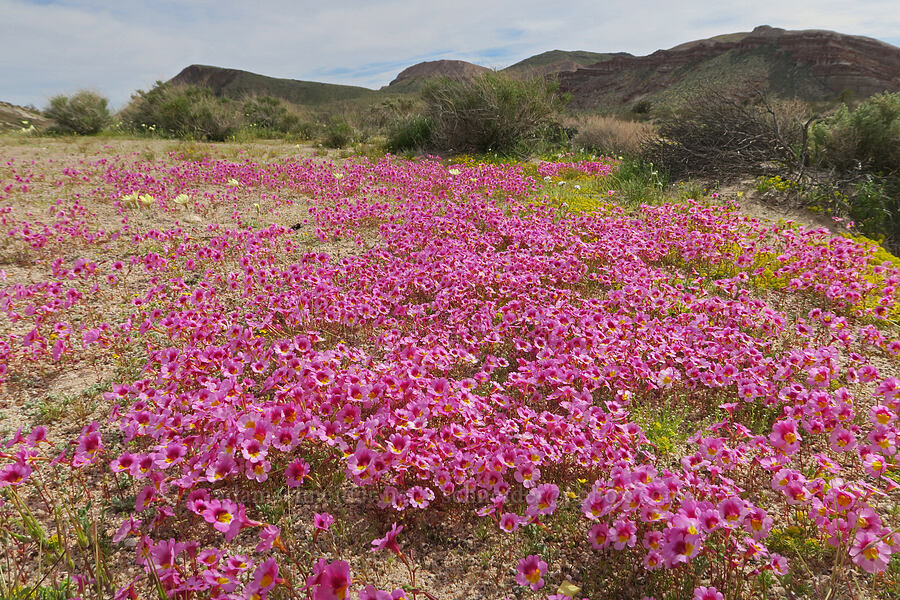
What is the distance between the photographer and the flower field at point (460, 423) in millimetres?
2043

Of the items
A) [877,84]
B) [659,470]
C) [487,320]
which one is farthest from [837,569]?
[877,84]

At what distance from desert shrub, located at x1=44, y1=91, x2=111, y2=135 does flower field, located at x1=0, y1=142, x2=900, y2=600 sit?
20.8m

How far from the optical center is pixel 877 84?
181 ft

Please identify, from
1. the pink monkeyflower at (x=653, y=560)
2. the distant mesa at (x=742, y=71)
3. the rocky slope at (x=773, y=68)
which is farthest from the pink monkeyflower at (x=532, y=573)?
the rocky slope at (x=773, y=68)

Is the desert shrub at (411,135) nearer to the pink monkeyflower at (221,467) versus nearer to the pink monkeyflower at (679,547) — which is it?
the pink monkeyflower at (221,467)

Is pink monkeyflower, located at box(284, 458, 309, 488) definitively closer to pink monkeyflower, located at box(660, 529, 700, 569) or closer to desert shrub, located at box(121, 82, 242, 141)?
pink monkeyflower, located at box(660, 529, 700, 569)

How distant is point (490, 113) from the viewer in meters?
14.7

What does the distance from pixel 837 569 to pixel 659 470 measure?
101 cm

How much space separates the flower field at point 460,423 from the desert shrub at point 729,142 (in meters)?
3.91

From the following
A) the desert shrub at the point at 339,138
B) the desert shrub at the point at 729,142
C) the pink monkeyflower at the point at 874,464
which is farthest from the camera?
the desert shrub at the point at 339,138

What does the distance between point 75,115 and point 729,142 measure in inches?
1137

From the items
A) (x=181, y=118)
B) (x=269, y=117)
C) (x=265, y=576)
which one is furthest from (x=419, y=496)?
(x=269, y=117)

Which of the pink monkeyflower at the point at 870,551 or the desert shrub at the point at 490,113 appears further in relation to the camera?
the desert shrub at the point at 490,113

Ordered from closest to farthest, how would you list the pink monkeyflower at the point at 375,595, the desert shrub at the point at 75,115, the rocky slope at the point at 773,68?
the pink monkeyflower at the point at 375,595 → the desert shrub at the point at 75,115 → the rocky slope at the point at 773,68
